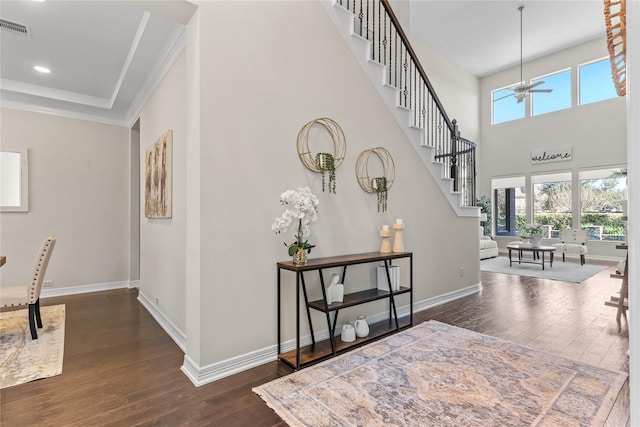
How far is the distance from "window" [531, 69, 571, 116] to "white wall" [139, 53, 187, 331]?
10195 mm

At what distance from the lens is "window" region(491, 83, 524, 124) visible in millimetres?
10322

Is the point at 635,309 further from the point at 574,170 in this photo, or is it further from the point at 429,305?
the point at 574,170

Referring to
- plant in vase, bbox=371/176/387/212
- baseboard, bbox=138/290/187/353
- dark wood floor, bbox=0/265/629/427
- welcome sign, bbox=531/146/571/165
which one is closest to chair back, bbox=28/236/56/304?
dark wood floor, bbox=0/265/629/427

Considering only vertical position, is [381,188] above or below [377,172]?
below

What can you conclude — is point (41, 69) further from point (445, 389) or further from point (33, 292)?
point (445, 389)

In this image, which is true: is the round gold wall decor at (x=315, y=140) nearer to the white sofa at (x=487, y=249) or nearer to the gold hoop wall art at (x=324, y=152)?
the gold hoop wall art at (x=324, y=152)

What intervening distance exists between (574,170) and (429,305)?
307 inches

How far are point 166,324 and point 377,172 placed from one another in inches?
111

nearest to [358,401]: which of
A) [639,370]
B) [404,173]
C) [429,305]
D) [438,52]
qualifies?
[639,370]

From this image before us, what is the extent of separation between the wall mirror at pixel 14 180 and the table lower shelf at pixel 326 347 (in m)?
4.70

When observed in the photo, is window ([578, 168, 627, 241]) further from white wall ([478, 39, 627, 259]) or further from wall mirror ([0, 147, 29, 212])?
wall mirror ([0, 147, 29, 212])

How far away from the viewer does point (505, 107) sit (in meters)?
10.7

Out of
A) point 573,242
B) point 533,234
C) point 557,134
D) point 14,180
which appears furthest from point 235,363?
point 557,134

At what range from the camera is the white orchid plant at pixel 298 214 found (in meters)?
2.58
